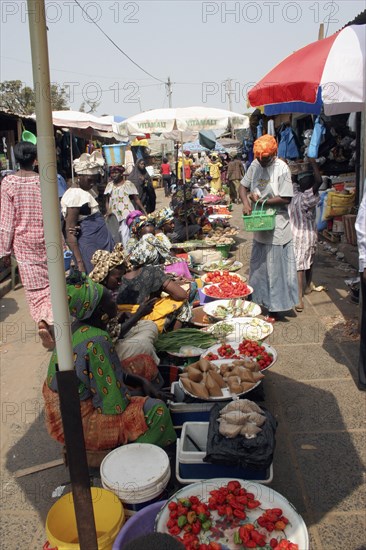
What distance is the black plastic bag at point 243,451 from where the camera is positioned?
2566 mm

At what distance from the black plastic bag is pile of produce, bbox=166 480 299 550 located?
17cm

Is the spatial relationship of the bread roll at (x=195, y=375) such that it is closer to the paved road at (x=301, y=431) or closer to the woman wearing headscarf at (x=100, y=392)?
the woman wearing headscarf at (x=100, y=392)

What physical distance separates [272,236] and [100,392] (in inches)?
127

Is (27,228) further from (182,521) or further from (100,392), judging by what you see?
(182,521)

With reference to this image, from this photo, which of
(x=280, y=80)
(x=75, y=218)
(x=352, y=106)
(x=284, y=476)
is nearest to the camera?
(x=284, y=476)

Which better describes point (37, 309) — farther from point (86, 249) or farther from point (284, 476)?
point (284, 476)

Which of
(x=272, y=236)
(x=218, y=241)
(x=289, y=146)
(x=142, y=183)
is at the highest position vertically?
(x=289, y=146)

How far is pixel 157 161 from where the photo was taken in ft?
101

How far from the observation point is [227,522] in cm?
230

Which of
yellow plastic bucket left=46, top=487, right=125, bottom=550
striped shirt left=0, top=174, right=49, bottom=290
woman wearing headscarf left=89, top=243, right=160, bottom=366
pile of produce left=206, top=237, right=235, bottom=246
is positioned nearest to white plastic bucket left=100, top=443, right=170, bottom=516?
yellow plastic bucket left=46, top=487, right=125, bottom=550

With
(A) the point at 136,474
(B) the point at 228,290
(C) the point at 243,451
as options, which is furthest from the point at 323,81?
(A) the point at 136,474

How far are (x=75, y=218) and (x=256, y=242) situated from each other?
215 centimetres

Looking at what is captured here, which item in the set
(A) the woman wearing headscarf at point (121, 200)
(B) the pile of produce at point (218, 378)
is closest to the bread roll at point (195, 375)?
(B) the pile of produce at point (218, 378)

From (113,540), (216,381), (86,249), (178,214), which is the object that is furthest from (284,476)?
(178,214)
